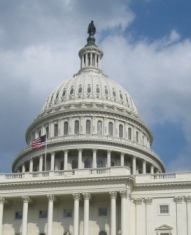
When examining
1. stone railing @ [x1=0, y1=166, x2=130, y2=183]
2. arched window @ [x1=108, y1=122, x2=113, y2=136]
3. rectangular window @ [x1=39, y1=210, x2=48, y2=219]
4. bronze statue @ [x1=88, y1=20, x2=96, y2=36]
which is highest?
bronze statue @ [x1=88, y1=20, x2=96, y2=36]

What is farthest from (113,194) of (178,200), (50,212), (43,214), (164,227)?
(43,214)

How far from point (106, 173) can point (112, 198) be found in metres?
3.65

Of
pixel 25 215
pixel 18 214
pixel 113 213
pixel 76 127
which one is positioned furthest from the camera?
pixel 76 127

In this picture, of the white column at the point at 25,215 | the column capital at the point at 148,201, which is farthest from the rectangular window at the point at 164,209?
the white column at the point at 25,215

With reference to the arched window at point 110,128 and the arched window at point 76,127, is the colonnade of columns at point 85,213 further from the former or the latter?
the arched window at point 110,128

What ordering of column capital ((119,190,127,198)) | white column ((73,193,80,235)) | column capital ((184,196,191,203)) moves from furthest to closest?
column capital ((184,196,191,203)), column capital ((119,190,127,198)), white column ((73,193,80,235))

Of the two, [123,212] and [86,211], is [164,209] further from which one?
[86,211]

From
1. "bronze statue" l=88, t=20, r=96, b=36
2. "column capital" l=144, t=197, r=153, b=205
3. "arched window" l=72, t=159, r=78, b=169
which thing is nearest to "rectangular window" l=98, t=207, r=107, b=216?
"column capital" l=144, t=197, r=153, b=205

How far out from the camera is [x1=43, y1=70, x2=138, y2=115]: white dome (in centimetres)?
11619

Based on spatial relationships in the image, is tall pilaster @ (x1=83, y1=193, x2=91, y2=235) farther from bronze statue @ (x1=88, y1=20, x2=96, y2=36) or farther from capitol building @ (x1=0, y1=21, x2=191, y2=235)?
bronze statue @ (x1=88, y1=20, x2=96, y2=36)

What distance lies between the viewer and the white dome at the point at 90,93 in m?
116

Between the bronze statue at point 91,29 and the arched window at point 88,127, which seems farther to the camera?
the bronze statue at point 91,29

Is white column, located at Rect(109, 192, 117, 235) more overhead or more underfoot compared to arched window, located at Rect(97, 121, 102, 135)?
more underfoot

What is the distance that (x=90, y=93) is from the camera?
11681 cm
